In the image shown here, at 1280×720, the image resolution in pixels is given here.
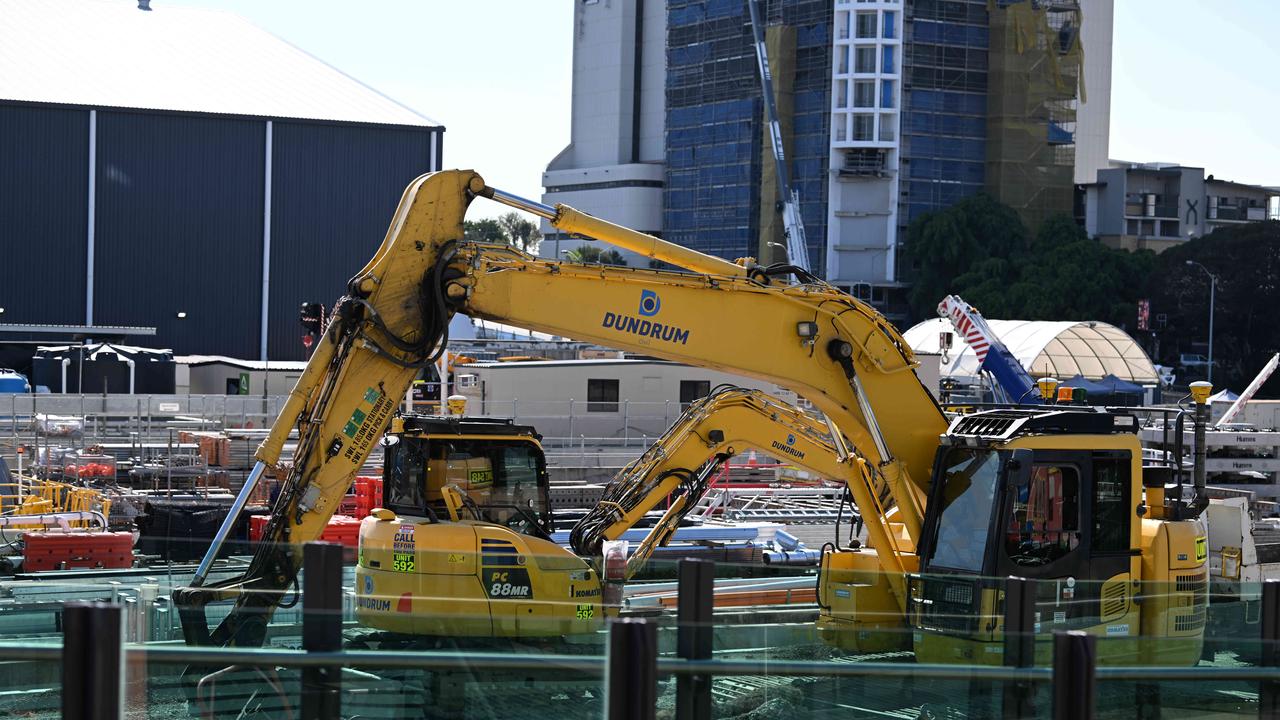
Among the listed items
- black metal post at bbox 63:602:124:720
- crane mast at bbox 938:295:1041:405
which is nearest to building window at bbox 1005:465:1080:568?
black metal post at bbox 63:602:124:720

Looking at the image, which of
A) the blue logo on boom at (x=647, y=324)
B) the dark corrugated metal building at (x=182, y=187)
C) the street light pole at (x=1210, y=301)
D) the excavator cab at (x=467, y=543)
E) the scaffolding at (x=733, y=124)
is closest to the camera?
the excavator cab at (x=467, y=543)

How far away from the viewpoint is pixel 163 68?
64.1 meters

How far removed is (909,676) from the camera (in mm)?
6168

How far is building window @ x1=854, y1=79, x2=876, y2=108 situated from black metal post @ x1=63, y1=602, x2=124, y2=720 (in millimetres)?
92181

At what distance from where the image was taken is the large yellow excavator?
37.0 feet

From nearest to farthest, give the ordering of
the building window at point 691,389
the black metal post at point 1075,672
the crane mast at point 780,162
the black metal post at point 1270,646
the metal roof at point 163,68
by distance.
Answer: the black metal post at point 1075,672
the black metal post at point 1270,646
the building window at point 691,389
the metal roof at point 163,68
the crane mast at point 780,162

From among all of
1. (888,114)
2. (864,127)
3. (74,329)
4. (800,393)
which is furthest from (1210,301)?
(800,393)

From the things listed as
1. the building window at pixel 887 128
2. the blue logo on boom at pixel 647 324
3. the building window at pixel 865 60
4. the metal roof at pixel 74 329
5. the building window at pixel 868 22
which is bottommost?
the metal roof at pixel 74 329

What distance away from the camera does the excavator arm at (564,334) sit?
12234 millimetres

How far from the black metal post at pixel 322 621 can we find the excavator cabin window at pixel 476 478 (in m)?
8.33

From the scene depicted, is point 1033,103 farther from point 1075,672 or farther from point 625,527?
point 1075,672

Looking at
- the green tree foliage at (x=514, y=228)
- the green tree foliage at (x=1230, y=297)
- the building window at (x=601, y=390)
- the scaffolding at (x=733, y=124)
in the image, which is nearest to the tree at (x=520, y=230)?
the green tree foliage at (x=514, y=228)

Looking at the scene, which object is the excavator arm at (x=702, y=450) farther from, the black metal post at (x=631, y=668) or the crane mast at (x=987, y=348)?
the crane mast at (x=987, y=348)

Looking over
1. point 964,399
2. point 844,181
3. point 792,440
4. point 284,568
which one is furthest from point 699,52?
point 284,568
